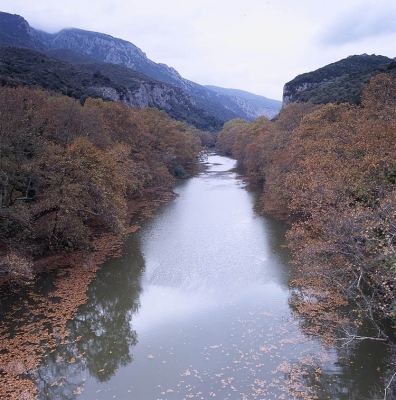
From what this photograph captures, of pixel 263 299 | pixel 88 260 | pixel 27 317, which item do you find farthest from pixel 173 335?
pixel 88 260

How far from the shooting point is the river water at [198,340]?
10586 millimetres

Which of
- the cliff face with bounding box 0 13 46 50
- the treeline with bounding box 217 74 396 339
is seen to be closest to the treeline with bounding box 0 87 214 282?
the treeline with bounding box 217 74 396 339

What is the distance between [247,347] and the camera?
12383 millimetres

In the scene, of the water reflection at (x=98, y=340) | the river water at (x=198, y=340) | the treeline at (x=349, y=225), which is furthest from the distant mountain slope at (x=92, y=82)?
the treeline at (x=349, y=225)

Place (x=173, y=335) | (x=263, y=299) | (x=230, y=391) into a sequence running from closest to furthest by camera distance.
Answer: (x=230, y=391) < (x=173, y=335) < (x=263, y=299)

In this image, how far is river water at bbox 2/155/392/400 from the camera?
10.6m

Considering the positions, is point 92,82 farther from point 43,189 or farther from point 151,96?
point 43,189

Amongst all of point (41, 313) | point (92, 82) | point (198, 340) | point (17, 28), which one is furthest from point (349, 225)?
point (17, 28)

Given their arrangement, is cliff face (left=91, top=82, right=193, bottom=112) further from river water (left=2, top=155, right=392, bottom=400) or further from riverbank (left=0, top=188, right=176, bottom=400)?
river water (left=2, top=155, right=392, bottom=400)

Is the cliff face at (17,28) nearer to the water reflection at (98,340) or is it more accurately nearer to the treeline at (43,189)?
the treeline at (43,189)

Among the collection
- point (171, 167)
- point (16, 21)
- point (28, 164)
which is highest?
point (16, 21)

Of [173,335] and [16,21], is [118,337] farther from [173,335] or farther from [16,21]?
[16,21]

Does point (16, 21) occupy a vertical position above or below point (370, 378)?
above

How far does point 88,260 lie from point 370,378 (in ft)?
49.8
